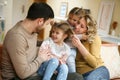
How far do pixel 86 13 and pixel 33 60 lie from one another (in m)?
0.75

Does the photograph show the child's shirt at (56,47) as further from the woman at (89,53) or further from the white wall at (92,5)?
the white wall at (92,5)

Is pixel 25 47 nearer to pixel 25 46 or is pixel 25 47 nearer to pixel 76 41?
pixel 25 46

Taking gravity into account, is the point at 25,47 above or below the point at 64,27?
below

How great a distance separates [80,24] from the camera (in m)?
1.99

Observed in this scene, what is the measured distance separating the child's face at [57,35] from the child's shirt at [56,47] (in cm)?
4

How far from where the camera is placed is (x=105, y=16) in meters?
3.99

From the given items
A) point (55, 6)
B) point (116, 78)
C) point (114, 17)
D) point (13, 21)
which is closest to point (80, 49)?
point (116, 78)

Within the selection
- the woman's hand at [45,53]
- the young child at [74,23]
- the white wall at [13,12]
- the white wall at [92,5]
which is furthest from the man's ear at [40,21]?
the white wall at [13,12]

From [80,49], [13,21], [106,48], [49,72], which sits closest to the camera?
[49,72]

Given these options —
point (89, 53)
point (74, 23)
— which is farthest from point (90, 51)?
point (74, 23)

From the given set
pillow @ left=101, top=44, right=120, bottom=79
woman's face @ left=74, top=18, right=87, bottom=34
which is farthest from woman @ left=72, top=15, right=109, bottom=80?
pillow @ left=101, top=44, right=120, bottom=79

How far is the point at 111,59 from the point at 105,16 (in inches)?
66.8

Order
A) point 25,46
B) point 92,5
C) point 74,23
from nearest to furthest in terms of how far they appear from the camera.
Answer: point 25,46 → point 74,23 → point 92,5

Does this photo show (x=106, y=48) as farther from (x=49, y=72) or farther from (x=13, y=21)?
(x=13, y=21)
